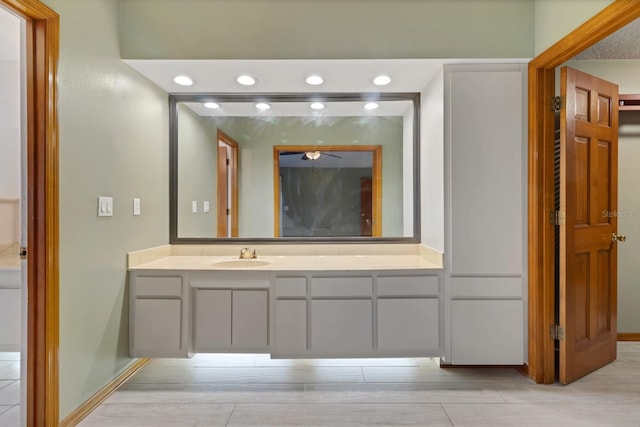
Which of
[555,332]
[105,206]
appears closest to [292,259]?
[105,206]

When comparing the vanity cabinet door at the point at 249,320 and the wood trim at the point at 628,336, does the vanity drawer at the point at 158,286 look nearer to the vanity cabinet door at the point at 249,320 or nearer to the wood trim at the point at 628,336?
the vanity cabinet door at the point at 249,320

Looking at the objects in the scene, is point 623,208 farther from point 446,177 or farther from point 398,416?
point 398,416

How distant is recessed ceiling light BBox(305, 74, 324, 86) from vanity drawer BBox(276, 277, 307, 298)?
1439mm

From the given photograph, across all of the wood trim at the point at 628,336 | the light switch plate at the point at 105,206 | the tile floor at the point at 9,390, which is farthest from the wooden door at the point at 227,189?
the wood trim at the point at 628,336

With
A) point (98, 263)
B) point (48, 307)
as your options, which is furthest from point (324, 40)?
point (48, 307)

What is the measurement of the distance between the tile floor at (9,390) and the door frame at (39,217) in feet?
1.15

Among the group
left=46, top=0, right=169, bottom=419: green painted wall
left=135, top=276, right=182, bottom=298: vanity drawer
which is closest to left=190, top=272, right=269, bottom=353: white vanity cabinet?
left=135, top=276, right=182, bottom=298: vanity drawer

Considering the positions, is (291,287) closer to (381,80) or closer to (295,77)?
(295,77)

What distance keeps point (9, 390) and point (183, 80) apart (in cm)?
234

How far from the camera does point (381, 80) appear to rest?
2520 millimetres

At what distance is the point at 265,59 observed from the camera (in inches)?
87.0

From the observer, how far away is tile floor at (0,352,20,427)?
73.4 inches

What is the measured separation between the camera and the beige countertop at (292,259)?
7.66ft

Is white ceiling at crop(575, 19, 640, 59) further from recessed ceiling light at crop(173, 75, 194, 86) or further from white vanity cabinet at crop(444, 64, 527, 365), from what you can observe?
recessed ceiling light at crop(173, 75, 194, 86)
